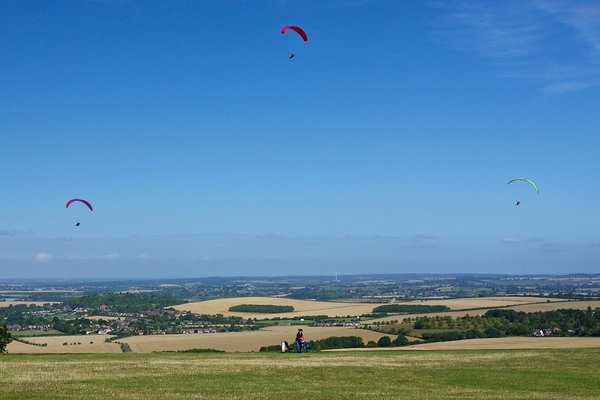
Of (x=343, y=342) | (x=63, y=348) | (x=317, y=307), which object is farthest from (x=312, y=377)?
(x=317, y=307)

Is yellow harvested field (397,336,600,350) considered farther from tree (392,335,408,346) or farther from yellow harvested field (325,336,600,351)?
tree (392,335,408,346)

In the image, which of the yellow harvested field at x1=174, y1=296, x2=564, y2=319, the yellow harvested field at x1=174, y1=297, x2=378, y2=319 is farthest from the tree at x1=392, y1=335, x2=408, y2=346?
the yellow harvested field at x1=174, y1=297, x2=378, y2=319

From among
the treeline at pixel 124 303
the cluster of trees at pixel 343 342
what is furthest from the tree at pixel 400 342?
the treeline at pixel 124 303

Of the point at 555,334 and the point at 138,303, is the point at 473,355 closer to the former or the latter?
the point at 555,334

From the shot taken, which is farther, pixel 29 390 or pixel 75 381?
pixel 75 381

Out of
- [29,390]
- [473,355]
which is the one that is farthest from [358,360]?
[29,390]

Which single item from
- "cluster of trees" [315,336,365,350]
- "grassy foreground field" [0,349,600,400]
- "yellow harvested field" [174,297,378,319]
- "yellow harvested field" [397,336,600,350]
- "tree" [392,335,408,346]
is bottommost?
"yellow harvested field" [174,297,378,319]

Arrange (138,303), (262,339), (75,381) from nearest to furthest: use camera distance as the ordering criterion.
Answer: (75,381)
(262,339)
(138,303)
